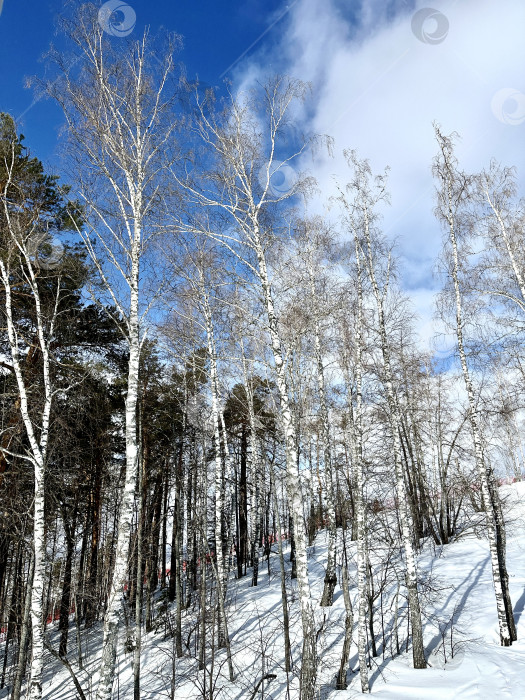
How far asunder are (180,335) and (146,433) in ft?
13.4

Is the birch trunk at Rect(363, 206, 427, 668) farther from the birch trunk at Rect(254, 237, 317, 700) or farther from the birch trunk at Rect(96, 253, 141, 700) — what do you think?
the birch trunk at Rect(96, 253, 141, 700)

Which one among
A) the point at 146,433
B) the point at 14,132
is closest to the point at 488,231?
the point at 146,433

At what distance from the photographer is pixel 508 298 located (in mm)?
11875

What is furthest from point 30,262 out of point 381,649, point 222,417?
point 381,649

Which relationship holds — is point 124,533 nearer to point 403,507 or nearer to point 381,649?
point 403,507

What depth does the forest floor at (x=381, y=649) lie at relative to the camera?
318 inches

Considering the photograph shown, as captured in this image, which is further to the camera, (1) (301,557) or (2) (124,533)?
(2) (124,533)

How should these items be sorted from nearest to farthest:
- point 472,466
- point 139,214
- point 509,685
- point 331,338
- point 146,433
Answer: point 509,685 < point 139,214 < point 331,338 < point 146,433 < point 472,466

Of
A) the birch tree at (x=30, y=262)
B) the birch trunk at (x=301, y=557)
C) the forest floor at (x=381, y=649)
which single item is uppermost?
the birch tree at (x=30, y=262)

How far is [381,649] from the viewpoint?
1106 cm

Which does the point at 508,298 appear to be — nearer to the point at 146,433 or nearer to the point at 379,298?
the point at 379,298

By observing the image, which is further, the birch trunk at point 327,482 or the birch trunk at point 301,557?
the birch trunk at point 327,482

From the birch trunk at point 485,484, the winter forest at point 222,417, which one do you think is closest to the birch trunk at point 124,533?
the winter forest at point 222,417

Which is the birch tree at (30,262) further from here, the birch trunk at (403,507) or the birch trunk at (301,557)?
the birch trunk at (403,507)
